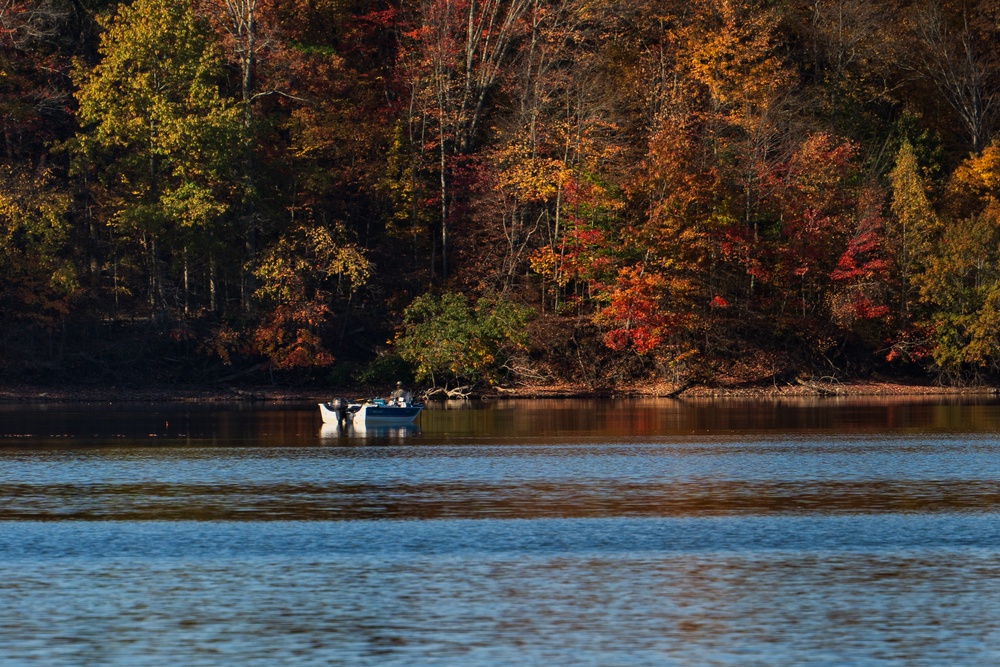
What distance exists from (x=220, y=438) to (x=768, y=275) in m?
36.7

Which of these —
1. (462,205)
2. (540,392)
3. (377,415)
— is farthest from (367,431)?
(462,205)

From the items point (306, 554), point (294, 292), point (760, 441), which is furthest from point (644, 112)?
point (306, 554)

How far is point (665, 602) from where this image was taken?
20.7 meters

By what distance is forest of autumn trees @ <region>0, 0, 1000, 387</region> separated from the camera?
239 ft

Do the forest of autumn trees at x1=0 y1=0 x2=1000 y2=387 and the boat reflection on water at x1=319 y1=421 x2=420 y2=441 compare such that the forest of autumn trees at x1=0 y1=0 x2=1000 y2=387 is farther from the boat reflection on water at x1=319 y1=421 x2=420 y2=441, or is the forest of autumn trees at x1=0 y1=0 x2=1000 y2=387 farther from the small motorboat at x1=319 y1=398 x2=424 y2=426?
the boat reflection on water at x1=319 y1=421 x2=420 y2=441

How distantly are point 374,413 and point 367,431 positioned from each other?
6.00ft

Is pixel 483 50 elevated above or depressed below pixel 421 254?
above

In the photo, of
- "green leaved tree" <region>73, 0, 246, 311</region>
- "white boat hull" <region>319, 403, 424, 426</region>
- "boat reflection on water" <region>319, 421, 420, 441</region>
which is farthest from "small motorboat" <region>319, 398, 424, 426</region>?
"green leaved tree" <region>73, 0, 246, 311</region>

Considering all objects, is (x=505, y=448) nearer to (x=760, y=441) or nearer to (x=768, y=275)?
(x=760, y=441)

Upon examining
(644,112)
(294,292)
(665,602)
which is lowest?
(665,602)

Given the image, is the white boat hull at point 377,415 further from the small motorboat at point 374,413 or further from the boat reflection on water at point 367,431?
the boat reflection on water at point 367,431

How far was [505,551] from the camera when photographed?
25.5 metres

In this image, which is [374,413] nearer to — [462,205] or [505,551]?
[462,205]

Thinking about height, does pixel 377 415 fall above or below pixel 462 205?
below
